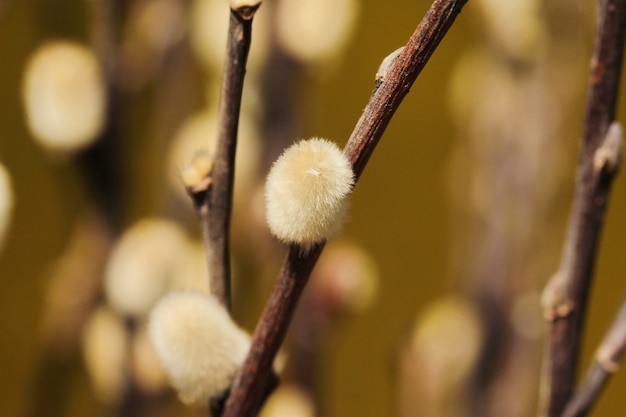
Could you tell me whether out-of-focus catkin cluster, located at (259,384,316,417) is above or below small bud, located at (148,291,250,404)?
below

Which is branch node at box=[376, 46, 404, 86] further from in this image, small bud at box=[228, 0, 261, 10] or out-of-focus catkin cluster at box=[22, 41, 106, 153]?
out-of-focus catkin cluster at box=[22, 41, 106, 153]

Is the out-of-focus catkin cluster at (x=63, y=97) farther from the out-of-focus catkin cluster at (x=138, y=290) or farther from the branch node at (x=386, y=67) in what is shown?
the branch node at (x=386, y=67)

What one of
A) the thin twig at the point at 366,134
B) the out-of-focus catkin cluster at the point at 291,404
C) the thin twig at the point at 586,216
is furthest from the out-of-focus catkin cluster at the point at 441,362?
the thin twig at the point at 366,134

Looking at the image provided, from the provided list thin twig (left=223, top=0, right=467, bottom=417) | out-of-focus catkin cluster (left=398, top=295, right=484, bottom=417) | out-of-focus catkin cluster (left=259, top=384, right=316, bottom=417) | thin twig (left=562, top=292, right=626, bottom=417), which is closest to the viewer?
thin twig (left=223, top=0, right=467, bottom=417)

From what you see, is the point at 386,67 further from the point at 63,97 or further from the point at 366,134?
the point at 63,97

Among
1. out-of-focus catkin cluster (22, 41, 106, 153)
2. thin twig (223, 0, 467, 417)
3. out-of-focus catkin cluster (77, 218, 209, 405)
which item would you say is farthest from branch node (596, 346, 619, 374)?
out-of-focus catkin cluster (22, 41, 106, 153)

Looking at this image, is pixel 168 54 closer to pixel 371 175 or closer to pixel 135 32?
pixel 135 32

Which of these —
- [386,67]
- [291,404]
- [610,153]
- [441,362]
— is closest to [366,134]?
[386,67]

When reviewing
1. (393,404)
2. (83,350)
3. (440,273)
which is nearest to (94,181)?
(83,350)
